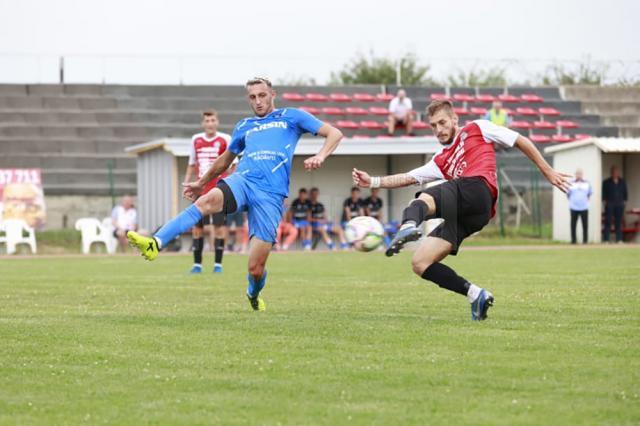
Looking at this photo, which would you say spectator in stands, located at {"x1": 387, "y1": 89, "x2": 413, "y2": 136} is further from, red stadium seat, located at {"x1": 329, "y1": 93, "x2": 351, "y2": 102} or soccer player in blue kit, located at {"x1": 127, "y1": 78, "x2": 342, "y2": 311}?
soccer player in blue kit, located at {"x1": 127, "y1": 78, "x2": 342, "y2": 311}

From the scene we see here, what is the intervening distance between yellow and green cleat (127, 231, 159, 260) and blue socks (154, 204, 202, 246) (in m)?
0.10

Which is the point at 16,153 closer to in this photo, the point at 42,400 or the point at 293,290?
the point at 293,290

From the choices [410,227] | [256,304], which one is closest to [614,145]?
[256,304]

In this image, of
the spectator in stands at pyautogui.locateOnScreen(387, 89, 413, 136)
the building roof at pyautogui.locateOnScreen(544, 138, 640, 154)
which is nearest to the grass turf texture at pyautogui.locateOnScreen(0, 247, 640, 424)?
the building roof at pyautogui.locateOnScreen(544, 138, 640, 154)

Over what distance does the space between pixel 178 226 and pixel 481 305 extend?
2512mm

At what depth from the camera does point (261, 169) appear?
1072cm

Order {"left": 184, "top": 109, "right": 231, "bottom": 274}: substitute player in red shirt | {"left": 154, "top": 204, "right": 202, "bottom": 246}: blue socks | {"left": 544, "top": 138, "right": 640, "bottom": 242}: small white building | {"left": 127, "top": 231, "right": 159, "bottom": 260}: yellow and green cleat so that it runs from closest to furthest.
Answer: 1. {"left": 127, "top": 231, "right": 159, "bottom": 260}: yellow and green cleat
2. {"left": 154, "top": 204, "right": 202, "bottom": 246}: blue socks
3. {"left": 184, "top": 109, "right": 231, "bottom": 274}: substitute player in red shirt
4. {"left": 544, "top": 138, "right": 640, "bottom": 242}: small white building

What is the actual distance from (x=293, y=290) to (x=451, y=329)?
530 centimetres

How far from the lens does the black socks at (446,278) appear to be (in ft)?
32.3

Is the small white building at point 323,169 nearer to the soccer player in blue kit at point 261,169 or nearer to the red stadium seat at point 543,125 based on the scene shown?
the red stadium seat at point 543,125

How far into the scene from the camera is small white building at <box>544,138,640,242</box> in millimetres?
33062

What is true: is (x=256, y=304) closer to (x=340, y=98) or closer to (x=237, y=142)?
(x=237, y=142)

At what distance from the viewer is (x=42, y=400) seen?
623 cm

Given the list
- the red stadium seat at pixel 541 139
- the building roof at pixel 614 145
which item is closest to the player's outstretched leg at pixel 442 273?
the building roof at pixel 614 145
